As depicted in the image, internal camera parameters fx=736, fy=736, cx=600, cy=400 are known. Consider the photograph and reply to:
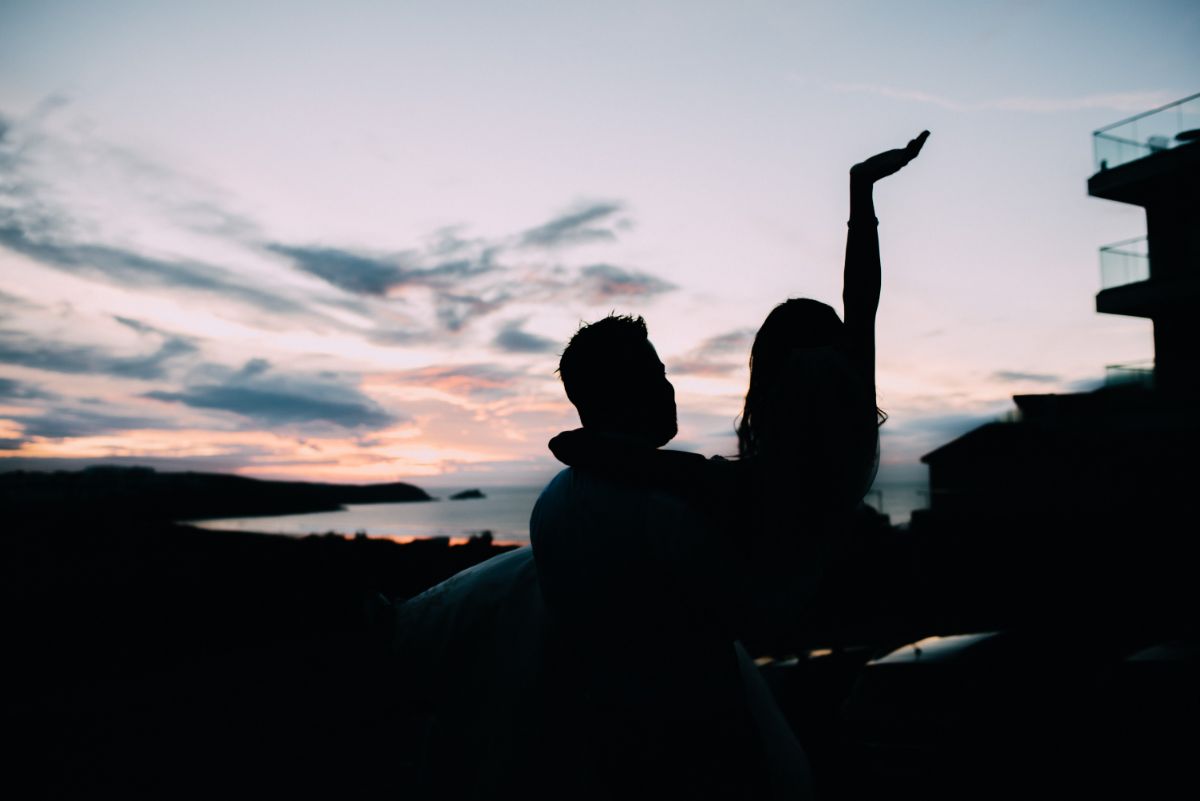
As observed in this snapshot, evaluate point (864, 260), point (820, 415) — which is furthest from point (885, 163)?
point (820, 415)

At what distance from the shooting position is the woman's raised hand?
1.57 metres

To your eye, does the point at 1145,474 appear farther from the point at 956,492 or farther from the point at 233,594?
the point at 233,594

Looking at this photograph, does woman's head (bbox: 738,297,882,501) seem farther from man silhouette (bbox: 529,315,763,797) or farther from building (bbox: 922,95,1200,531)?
building (bbox: 922,95,1200,531)

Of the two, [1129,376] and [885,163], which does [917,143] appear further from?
[1129,376]

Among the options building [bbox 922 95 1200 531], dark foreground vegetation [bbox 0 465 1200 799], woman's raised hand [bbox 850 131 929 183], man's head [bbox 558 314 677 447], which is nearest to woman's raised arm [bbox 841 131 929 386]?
woman's raised hand [bbox 850 131 929 183]

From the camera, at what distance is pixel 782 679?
8312 mm

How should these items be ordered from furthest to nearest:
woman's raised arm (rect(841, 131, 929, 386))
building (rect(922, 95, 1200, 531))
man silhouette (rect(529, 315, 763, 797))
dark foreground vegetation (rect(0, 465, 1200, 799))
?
building (rect(922, 95, 1200, 531)), dark foreground vegetation (rect(0, 465, 1200, 799)), woman's raised arm (rect(841, 131, 929, 386)), man silhouette (rect(529, 315, 763, 797))

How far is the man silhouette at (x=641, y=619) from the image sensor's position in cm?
140

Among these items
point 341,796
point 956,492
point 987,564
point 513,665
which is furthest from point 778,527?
point 956,492

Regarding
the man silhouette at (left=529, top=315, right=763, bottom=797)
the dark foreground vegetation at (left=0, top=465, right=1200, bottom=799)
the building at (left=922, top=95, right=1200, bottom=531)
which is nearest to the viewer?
the man silhouette at (left=529, top=315, right=763, bottom=797)

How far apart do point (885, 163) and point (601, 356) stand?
74cm

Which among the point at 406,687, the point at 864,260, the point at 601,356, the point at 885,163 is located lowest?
the point at 406,687

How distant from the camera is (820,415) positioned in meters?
1.43

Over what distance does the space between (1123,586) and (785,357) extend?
75.2 feet
